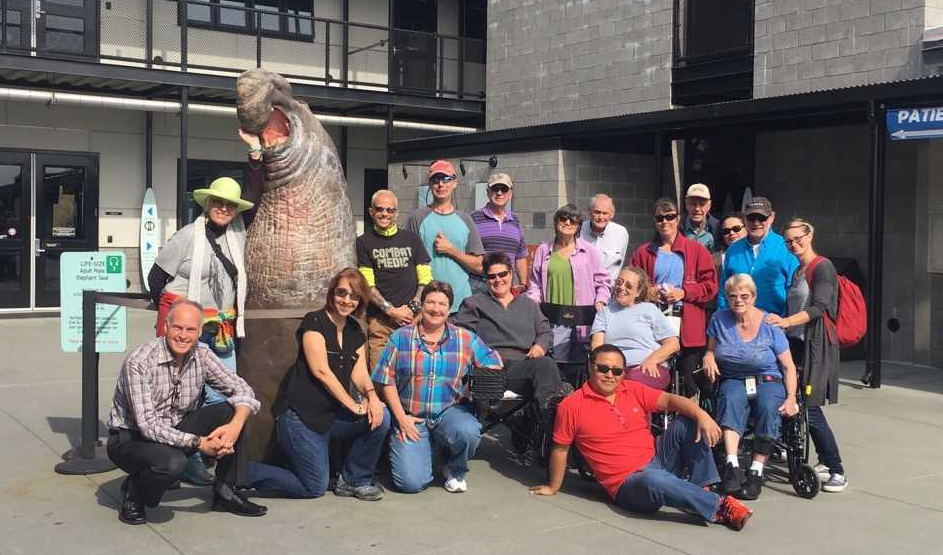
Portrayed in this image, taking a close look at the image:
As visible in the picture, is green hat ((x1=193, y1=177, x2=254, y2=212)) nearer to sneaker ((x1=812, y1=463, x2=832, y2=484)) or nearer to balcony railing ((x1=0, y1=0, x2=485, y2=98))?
sneaker ((x1=812, y1=463, x2=832, y2=484))

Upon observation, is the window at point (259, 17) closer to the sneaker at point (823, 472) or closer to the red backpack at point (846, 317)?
the red backpack at point (846, 317)

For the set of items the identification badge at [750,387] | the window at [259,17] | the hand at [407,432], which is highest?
the window at [259,17]

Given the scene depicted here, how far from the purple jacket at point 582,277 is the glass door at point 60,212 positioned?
1160 cm

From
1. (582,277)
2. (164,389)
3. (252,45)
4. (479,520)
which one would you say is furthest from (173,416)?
(252,45)

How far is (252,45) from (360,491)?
14.2 m

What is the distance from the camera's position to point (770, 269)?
6566 mm

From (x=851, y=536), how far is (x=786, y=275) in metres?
1.90

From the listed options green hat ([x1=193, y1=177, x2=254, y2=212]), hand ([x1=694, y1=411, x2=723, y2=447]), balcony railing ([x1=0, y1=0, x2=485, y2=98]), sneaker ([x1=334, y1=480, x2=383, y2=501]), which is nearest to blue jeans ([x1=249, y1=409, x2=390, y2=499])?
sneaker ([x1=334, y1=480, x2=383, y2=501])

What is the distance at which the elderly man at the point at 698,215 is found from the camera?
719 centimetres

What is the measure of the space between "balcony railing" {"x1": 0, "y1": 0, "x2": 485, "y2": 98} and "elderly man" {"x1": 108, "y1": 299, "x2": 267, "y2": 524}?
11.4m

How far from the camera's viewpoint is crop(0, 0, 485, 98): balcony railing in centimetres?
1650

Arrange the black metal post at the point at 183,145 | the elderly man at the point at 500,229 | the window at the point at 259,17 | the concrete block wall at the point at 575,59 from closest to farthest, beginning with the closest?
the elderly man at the point at 500,229 < the concrete block wall at the point at 575,59 < the black metal post at the point at 183,145 < the window at the point at 259,17

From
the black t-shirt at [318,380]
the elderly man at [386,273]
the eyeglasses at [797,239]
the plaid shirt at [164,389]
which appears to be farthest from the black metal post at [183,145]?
the eyeglasses at [797,239]

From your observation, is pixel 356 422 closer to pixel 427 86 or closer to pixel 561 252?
pixel 561 252
